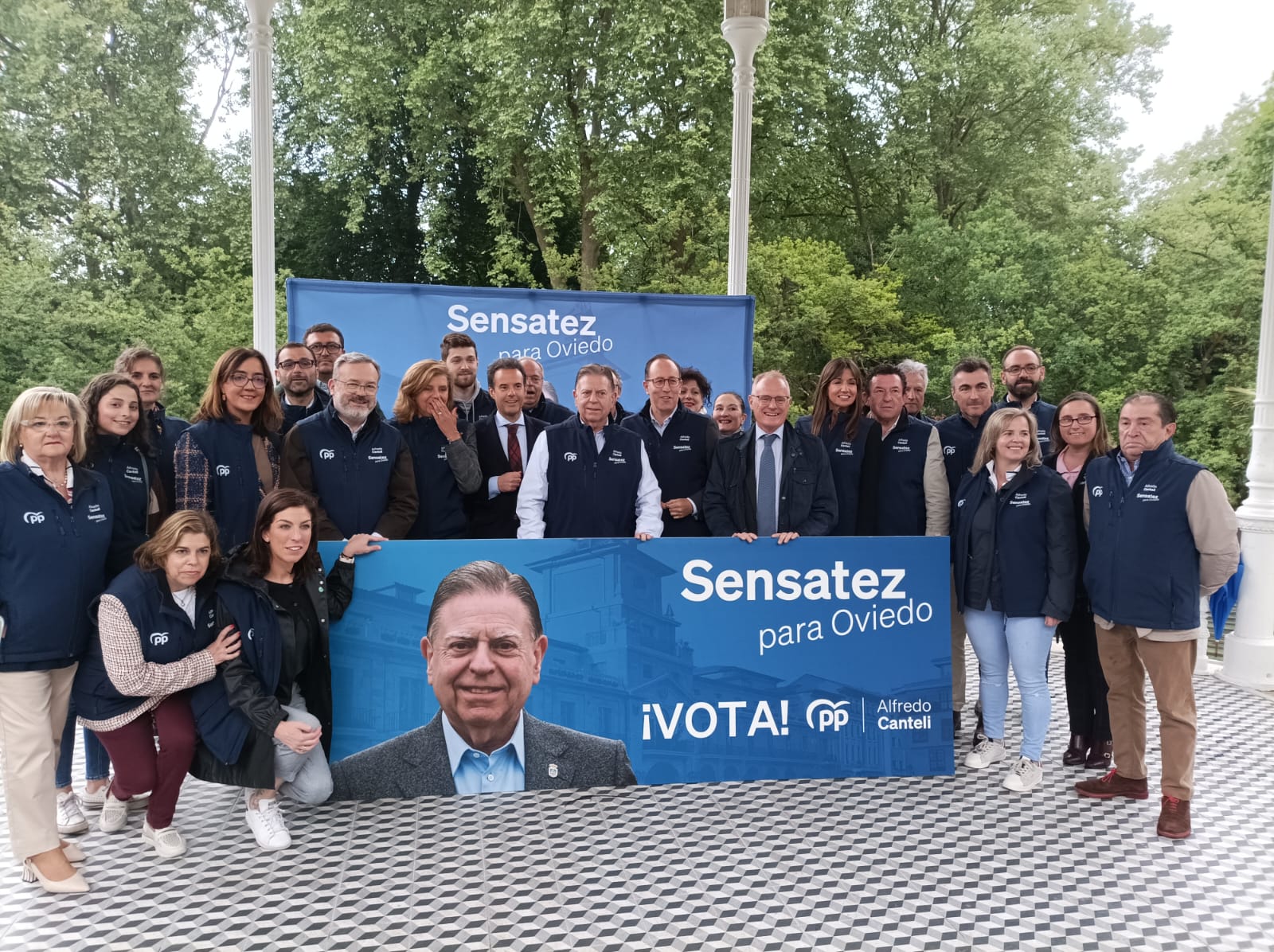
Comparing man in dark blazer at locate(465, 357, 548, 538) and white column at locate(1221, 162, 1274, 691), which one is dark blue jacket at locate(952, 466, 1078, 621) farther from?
white column at locate(1221, 162, 1274, 691)

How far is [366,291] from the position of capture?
611cm

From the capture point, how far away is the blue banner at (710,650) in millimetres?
3797

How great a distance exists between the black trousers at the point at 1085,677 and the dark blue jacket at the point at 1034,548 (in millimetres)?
355

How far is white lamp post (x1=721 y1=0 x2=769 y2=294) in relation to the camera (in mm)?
6883

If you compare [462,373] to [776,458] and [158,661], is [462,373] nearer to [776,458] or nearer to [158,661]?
[776,458]

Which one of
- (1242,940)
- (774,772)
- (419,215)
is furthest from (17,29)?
(1242,940)

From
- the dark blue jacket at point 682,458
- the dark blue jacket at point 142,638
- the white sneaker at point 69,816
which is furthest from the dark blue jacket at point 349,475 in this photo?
the white sneaker at point 69,816

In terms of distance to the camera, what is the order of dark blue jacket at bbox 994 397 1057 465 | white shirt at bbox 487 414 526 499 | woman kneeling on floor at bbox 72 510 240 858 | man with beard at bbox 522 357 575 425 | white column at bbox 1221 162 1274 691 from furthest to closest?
white column at bbox 1221 162 1274 691 < man with beard at bbox 522 357 575 425 < dark blue jacket at bbox 994 397 1057 465 < white shirt at bbox 487 414 526 499 < woman kneeling on floor at bbox 72 510 240 858

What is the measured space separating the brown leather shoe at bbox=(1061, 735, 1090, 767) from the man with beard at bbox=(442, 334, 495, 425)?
2.97m

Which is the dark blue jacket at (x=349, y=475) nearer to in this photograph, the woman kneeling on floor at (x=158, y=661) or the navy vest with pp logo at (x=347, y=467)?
the navy vest with pp logo at (x=347, y=467)

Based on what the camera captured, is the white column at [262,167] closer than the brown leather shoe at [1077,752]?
No

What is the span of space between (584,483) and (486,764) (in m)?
1.16

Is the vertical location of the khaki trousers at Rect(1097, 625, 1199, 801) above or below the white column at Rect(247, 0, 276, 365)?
below

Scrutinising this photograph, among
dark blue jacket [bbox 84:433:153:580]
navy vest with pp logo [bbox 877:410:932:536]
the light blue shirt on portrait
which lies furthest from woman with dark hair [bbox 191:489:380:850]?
navy vest with pp logo [bbox 877:410:932:536]
